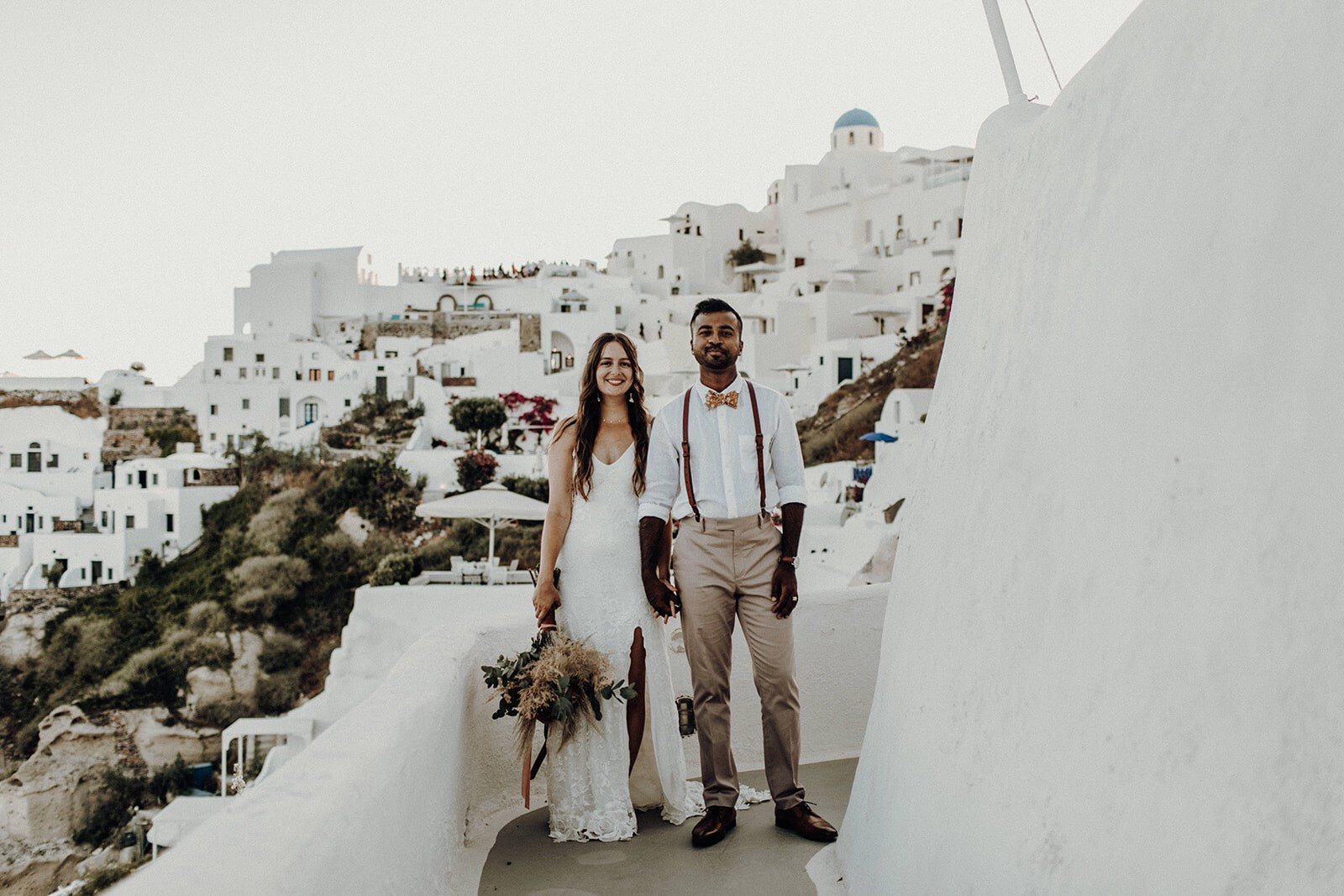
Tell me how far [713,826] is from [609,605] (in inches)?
30.9

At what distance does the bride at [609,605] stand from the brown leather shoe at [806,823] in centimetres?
35

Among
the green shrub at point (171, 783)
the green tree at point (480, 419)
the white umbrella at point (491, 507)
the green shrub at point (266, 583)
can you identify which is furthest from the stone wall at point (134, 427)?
the white umbrella at point (491, 507)

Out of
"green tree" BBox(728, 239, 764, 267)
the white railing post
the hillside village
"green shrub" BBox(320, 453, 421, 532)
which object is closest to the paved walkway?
the white railing post

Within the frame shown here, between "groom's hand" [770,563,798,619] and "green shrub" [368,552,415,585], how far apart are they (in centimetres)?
1947

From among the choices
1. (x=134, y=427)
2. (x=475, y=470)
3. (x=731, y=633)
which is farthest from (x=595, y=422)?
(x=134, y=427)

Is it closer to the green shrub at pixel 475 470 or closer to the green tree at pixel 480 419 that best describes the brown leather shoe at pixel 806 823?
the green shrub at pixel 475 470

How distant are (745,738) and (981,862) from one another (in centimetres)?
228

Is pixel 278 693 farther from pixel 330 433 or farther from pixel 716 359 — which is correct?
pixel 716 359

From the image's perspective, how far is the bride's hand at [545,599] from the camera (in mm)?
3617

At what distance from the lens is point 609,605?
3.63 meters

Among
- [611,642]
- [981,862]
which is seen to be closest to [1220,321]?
[981,862]

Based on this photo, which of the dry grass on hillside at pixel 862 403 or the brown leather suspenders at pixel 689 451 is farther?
the dry grass on hillside at pixel 862 403

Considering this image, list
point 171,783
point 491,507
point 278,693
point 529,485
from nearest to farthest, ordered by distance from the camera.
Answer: point 491,507, point 171,783, point 278,693, point 529,485

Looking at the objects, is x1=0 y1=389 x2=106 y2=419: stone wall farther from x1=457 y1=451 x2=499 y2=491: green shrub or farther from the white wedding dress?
the white wedding dress
